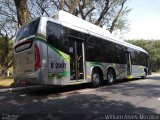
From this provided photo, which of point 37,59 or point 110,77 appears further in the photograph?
point 110,77

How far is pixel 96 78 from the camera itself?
1470 cm

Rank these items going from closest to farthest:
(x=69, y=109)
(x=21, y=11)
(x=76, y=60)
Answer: (x=69, y=109), (x=76, y=60), (x=21, y=11)

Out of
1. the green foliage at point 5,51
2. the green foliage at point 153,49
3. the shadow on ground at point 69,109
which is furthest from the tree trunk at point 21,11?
the green foliage at point 153,49

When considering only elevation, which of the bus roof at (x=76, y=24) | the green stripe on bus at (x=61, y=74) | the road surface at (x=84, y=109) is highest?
the bus roof at (x=76, y=24)

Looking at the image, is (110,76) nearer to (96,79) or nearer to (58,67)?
(96,79)

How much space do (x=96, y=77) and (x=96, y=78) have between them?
66mm

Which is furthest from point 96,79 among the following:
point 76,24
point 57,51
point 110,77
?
point 57,51

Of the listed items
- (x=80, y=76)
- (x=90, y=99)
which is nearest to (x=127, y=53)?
(x=80, y=76)

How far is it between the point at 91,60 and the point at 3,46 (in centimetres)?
3615

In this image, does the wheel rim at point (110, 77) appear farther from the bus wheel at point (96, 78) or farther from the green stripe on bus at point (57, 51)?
the green stripe on bus at point (57, 51)

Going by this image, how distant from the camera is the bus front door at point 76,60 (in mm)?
12445

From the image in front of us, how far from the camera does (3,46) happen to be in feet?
155

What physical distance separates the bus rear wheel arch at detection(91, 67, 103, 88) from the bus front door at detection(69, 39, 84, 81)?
135 centimetres

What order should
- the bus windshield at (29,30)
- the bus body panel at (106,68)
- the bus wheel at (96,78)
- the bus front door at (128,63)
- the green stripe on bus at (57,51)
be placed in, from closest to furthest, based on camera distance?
the green stripe on bus at (57,51)
the bus windshield at (29,30)
the bus body panel at (106,68)
the bus wheel at (96,78)
the bus front door at (128,63)
